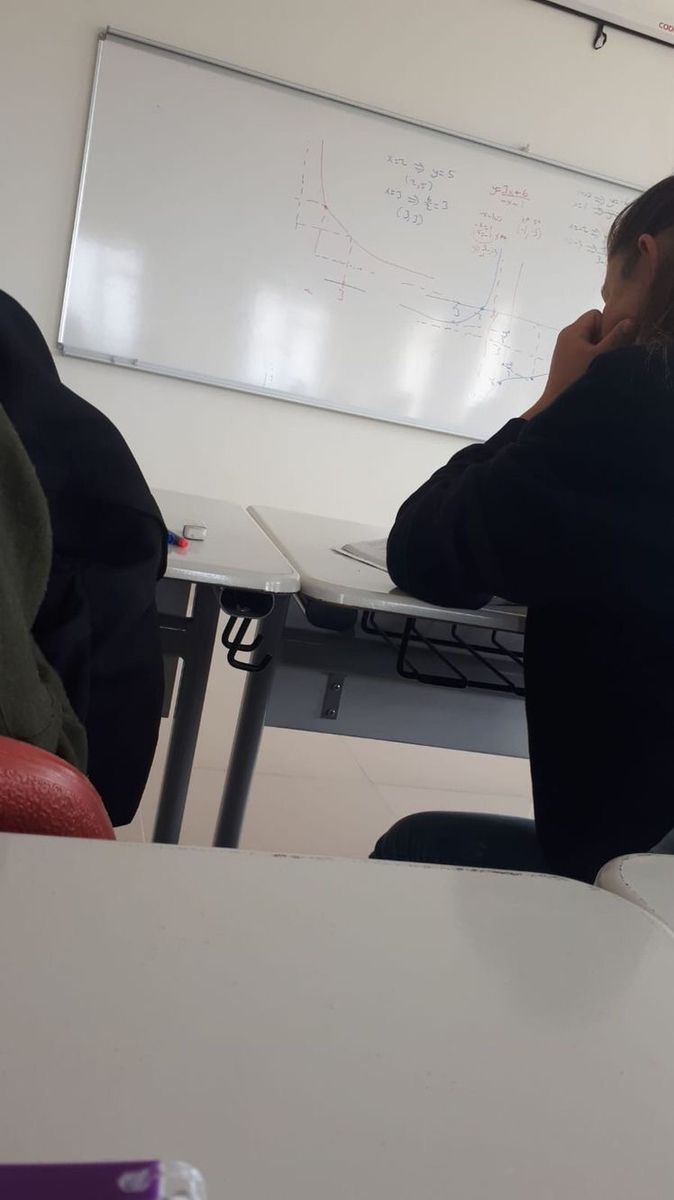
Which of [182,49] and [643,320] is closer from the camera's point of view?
[643,320]

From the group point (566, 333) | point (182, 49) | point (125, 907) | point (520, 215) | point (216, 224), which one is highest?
point (182, 49)

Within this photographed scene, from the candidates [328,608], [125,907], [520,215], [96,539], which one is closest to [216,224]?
[520,215]

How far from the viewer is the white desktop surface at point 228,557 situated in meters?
0.97

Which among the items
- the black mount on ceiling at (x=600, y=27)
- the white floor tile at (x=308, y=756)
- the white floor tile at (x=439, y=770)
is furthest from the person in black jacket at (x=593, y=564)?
the black mount on ceiling at (x=600, y=27)

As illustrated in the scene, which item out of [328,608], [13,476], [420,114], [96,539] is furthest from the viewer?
[420,114]

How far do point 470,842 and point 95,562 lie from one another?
569mm

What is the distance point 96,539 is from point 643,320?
655 millimetres

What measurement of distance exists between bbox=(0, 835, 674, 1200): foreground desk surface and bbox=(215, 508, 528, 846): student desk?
75 centimetres

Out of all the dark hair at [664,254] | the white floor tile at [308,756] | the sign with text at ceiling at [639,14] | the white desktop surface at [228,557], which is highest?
the sign with text at ceiling at [639,14]

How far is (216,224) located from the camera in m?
2.68

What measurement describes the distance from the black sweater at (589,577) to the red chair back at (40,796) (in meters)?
0.56

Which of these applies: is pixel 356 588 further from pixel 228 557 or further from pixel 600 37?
pixel 600 37

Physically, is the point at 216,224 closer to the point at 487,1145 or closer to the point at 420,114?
the point at 420,114

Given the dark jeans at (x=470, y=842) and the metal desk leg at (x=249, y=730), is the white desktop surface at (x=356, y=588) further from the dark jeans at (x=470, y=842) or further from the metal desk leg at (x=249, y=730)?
the dark jeans at (x=470, y=842)
